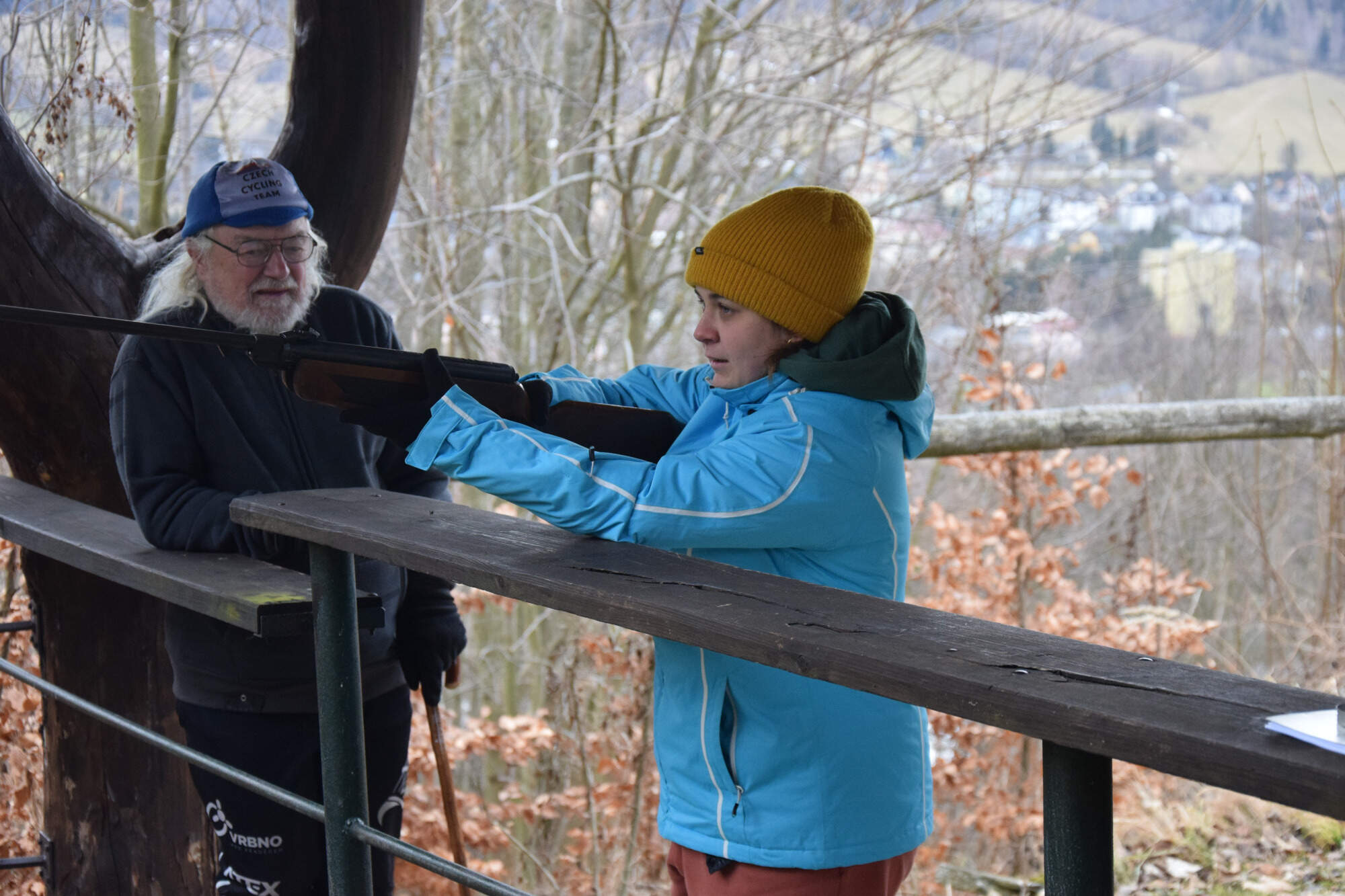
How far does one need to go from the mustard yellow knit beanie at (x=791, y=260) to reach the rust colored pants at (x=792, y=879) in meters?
0.74

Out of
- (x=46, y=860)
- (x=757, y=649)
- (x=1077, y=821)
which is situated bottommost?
(x=46, y=860)

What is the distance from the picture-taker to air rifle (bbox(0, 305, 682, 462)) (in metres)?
1.79

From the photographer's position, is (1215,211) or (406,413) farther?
(1215,211)

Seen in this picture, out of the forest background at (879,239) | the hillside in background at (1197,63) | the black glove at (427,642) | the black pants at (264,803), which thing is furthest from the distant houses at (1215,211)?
the black pants at (264,803)

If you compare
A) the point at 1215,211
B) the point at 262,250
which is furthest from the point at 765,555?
the point at 1215,211

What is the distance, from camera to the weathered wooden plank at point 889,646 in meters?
0.82

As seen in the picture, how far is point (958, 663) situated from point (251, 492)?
147cm

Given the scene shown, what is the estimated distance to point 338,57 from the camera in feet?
9.91

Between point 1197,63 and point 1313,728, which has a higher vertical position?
point 1197,63

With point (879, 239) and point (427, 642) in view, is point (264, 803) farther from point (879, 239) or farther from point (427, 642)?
point (879, 239)

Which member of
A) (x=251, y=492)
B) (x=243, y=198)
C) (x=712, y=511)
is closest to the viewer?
(x=712, y=511)

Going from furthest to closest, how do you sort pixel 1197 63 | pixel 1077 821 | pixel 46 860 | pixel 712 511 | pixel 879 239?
pixel 879 239 < pixel 1197 63 < pixel 46 860 < pixel 712 511 < pixel 1077 821

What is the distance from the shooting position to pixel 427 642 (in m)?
2.33

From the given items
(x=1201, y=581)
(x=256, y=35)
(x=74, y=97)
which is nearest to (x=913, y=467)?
(x=1201, y=581)
